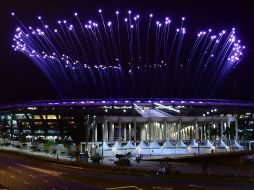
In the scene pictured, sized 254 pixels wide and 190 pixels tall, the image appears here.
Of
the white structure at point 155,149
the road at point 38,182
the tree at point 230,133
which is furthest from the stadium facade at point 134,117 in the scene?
the road at point 38,182

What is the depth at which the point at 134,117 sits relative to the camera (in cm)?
12144

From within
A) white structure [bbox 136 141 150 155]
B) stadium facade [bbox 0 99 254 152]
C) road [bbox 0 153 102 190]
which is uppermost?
stadium facade [bbox 0 99 254 152]

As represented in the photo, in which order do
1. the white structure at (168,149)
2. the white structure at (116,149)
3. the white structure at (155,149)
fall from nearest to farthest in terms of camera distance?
the white structure at (116,149)
the white structure at (155,149)
the white structure at (168,149)

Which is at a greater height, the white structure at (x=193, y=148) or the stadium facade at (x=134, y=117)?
the stadium facade at (x=134, y=117)

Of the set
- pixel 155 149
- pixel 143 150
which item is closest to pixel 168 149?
pixel 155 149

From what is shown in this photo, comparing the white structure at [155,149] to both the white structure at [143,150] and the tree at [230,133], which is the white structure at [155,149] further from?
the tree at [230,133]

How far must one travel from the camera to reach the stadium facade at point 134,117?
124m

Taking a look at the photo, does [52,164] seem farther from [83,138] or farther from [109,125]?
[109,125]

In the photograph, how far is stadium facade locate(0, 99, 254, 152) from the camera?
124 metres

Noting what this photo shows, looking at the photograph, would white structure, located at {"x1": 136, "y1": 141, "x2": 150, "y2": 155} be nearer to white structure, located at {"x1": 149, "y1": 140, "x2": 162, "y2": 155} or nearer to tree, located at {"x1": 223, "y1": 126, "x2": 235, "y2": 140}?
white structure, located at {"x1": 149, "y1": 140, "x2": 162, "y2": 155}

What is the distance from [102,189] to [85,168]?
832 inches

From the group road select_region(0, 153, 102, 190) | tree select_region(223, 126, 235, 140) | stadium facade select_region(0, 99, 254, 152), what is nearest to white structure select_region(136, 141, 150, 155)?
stadium facade select_region(0, 99, 254, 152)

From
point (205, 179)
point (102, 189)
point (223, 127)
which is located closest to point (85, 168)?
point (205, 179)

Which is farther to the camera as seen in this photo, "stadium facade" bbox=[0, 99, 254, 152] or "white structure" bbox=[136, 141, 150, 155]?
"stadium facade" bbox=[0, 99, 254, 152]
